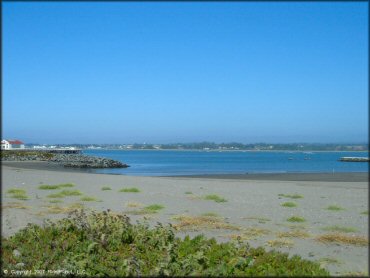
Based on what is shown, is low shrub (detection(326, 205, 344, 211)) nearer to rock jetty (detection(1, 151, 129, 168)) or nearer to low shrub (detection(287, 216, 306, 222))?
low shrub (detection(287, 216, 306, 222))

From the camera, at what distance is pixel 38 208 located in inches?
637

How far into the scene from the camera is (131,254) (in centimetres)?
856

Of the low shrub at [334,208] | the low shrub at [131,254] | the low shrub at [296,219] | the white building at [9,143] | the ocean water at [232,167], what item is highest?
the white building at [9,143]

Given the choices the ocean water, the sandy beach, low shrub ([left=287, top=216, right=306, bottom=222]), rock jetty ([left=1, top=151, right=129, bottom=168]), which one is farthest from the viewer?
rock jetty ([left=1, top=151, right=129, bottom=168])

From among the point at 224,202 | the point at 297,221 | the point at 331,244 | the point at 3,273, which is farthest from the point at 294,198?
the point at 3,273

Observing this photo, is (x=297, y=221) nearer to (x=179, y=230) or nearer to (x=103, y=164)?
(x=179, y=230)

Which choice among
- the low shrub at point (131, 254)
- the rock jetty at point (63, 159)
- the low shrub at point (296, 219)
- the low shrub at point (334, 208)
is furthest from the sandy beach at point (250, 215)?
the rock jetty at point (63, 159)

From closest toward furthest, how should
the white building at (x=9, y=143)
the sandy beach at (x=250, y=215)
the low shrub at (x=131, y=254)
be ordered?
1. the low shrub at (x=131, y=254)
2. the sandy beach at (x=250, y=215)
3. the white building at (x=9, y=143)

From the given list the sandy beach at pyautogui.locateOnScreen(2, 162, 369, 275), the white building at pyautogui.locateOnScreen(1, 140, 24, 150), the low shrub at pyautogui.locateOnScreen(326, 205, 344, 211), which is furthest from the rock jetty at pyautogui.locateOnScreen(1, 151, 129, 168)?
the low shrub at pyautogui.locateOnScreen(326, 205, 344, 211)

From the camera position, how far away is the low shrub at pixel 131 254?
7.14 meters

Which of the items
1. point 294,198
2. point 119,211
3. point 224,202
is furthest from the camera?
point 294,198

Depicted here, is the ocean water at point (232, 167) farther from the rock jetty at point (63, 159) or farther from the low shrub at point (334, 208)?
the rock jetty at point (63, 159)

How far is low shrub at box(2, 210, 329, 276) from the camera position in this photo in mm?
7137

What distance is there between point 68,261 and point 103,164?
181ft
